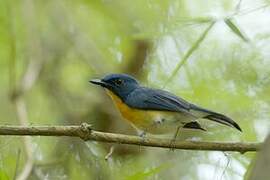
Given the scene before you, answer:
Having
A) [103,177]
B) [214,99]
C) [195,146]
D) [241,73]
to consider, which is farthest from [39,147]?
[195,146]

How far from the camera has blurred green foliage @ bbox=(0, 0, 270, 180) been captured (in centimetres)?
393

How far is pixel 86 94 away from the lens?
5309 millimetres

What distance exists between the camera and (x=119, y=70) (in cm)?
536

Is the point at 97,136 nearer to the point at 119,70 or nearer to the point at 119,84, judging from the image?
the point at 119,84

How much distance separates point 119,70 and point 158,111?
2091 millimetres

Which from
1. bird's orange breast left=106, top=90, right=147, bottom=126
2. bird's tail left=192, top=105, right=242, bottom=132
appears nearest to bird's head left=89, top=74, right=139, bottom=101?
bird's orange breast left=106, top=90, right=147, bottom=126

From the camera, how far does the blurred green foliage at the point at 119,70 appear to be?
3932mm

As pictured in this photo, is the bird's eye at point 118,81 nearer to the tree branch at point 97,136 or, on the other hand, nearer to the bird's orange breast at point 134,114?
the bird's orange breast at point 134,114

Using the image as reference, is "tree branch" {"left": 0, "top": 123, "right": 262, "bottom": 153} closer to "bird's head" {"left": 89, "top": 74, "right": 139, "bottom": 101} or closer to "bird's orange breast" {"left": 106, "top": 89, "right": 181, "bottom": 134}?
"bird's orange breast" {"left": 106, "top": 89, "right": 181, "bottom": 134}

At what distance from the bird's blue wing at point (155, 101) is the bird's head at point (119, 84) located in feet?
0.21

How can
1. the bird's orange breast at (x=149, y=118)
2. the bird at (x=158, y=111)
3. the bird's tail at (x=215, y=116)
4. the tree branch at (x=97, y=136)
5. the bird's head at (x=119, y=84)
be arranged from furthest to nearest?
the bird's head at (x=119, y=84) → the bird's orange breast at (x=149, y=118) → the bird at (x=158, y=111) → the bird's tail at (x=215, y=116) → the tree branch at (x=97, y=136)

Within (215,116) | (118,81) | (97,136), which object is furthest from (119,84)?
(97,136)

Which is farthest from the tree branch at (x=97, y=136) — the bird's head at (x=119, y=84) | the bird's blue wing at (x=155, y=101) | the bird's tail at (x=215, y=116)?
the bird's head at (x=119, y=84)

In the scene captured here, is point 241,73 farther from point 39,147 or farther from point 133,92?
point 39,147
